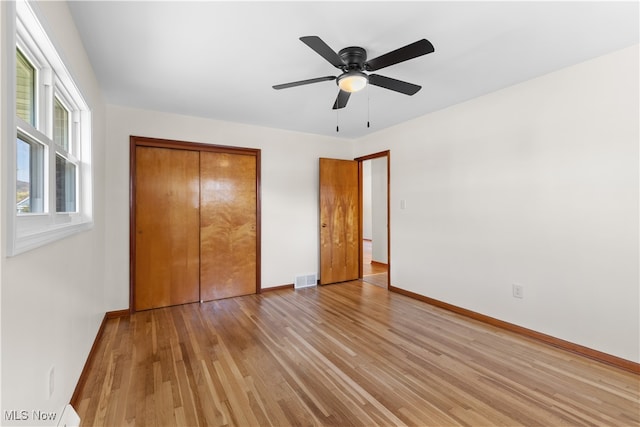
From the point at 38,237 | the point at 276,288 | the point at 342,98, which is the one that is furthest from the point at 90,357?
the point at 342,98

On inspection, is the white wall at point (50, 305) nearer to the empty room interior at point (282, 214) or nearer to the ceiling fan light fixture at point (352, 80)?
the empty room interior at point (282, 214)

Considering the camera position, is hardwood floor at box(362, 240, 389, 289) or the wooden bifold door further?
hardwood floor at box(362, 240, 389, 289)

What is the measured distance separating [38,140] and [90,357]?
1.78 metres

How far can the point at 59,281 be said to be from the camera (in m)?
1.56

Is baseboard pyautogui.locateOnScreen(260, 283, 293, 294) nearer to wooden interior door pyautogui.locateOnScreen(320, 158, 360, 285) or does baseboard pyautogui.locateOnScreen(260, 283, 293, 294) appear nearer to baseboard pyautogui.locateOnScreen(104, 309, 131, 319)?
wooden interior door pyautogui.locateOnScreen(320, 158, 360, 285)

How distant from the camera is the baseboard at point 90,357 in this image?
182 cm

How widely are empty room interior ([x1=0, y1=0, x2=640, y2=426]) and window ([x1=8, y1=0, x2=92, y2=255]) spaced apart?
2cm

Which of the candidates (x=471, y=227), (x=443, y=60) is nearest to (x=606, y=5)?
(x=443, y=60)

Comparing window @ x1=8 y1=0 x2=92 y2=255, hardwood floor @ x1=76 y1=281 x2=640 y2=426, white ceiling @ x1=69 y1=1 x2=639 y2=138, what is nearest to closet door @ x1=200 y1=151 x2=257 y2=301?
hardwood floor @ x1=76 y1=281 x2=640 y2=426

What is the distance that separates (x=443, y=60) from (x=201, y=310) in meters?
3.63

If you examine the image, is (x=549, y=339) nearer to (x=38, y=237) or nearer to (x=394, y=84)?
(x=394, y=84)

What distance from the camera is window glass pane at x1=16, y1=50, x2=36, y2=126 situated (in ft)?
4.41

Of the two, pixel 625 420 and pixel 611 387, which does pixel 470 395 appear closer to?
pixel 625 420

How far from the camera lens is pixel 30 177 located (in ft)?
4.65
